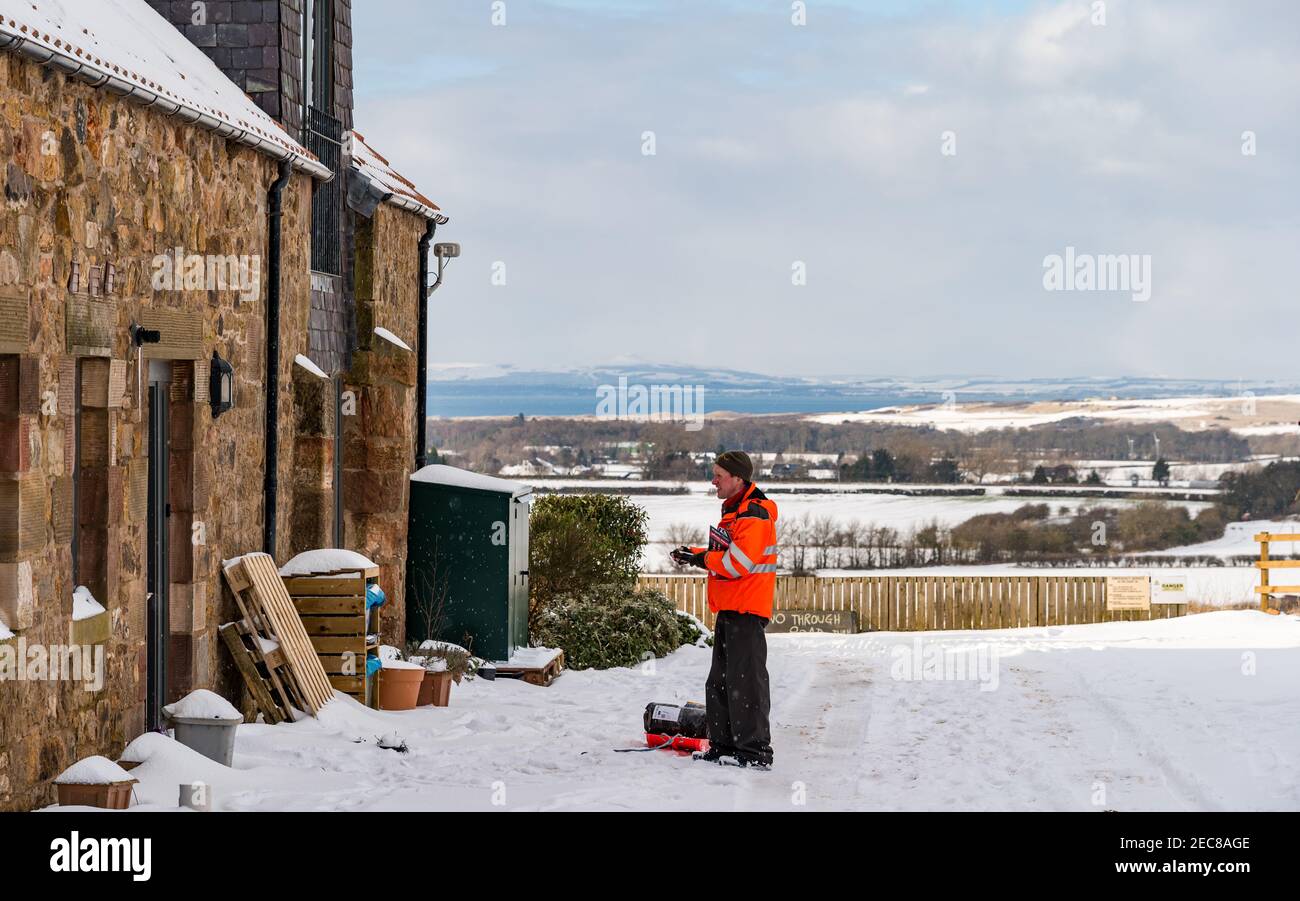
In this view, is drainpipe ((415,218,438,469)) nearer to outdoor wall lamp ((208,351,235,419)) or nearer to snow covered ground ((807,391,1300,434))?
outdoor wall lamp ((208,351,235,419))

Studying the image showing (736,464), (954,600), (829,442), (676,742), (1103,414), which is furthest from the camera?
(1103,414)

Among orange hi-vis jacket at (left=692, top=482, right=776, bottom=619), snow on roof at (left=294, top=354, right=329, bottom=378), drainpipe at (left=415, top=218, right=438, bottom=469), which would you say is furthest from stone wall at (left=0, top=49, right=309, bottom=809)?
drainpipe at (left=415, top=218, right=438, bottom=469)

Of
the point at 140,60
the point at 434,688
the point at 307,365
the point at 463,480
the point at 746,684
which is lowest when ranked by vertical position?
the point at 434,688

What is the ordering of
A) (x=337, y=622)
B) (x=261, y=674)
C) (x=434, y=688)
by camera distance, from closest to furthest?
(x=261, y=674), (x=337, y=622), (x=434, y=688)

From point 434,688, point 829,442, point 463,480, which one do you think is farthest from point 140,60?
point 829,442

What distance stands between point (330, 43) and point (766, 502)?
775cm

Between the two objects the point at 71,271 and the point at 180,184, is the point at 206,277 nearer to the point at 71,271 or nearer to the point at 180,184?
the point at 180,184

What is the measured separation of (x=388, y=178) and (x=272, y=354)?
17.2 ft

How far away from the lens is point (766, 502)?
983cm

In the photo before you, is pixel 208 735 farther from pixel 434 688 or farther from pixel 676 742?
pixel 434 688

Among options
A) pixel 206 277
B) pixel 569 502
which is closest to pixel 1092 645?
pixel 569 502

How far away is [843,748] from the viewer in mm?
10789

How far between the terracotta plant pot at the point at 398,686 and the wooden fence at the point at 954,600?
1549cm

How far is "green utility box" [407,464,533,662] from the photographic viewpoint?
577 inches
